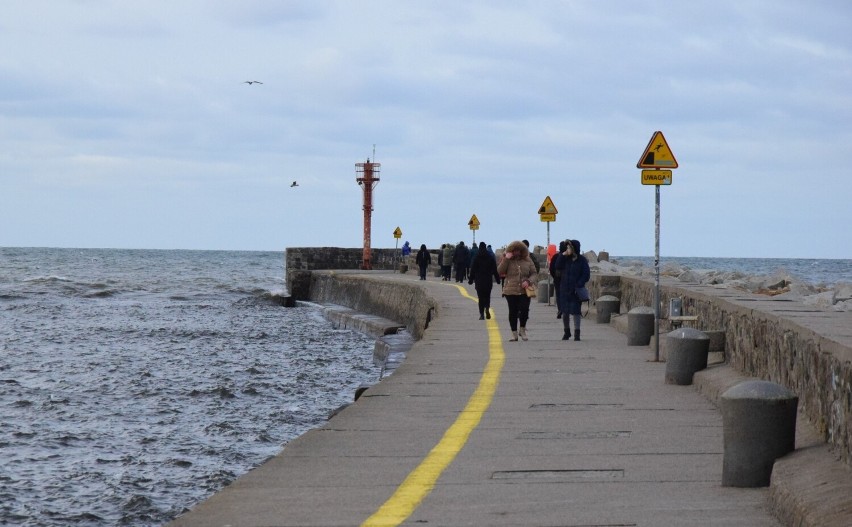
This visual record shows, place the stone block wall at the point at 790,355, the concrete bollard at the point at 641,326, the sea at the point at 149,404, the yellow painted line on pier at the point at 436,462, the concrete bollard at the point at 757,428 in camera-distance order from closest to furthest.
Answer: the yellow painted line on pier at the point at 436,462 < the stone block wall at the point at 790,355 < the concrete bollard at the point at 757,428 < the sea at the point at 149,404 < the concrete bollard at the point at 641,326

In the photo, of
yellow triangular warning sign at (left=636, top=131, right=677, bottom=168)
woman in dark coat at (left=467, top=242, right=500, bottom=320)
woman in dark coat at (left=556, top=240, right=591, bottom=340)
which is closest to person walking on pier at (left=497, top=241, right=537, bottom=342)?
woman in dark coat at (left=556, top=240, right=591, bottom=340)

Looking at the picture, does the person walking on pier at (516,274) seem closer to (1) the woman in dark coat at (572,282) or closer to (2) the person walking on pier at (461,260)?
(1) the woman in dark coat at (572,282)

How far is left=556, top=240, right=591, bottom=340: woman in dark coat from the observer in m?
18.3

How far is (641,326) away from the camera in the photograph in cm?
1723

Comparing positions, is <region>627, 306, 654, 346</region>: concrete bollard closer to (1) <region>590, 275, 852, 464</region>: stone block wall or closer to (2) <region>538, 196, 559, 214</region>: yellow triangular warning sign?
(1) <region>590, 275, 852, 464</region>: stone block wall

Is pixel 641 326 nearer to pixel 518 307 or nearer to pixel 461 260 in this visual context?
pixel 518 307

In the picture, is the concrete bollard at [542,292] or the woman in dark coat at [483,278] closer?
the woman in dark coat at [483,278]

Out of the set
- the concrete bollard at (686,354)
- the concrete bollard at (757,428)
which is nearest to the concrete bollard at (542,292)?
the concrete bollard at (686,354)

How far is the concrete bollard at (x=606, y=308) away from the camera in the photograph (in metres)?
22.8

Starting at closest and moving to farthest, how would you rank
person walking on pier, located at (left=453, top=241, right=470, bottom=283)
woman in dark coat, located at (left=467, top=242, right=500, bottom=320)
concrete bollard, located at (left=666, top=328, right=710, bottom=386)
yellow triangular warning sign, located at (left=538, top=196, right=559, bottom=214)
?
concrete bollard, located at (left=666, top=328, right=710, bottom=386)
woman in dark coat, located at (left=467, top=242, right=500, bottom=320)
yellow triangular warning sign, located at (left=538, top=196, right=559, bottom=214)
person walking on pier, located at (left=453, top=241, right=470, bottom=283)

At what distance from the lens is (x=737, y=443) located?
22.7ft

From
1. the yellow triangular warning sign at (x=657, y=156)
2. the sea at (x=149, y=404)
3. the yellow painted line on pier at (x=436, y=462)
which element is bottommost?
the sea at (x=149, y=404)

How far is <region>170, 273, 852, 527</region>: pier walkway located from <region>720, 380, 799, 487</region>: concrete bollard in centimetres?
13

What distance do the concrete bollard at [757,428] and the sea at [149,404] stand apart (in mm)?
6430
